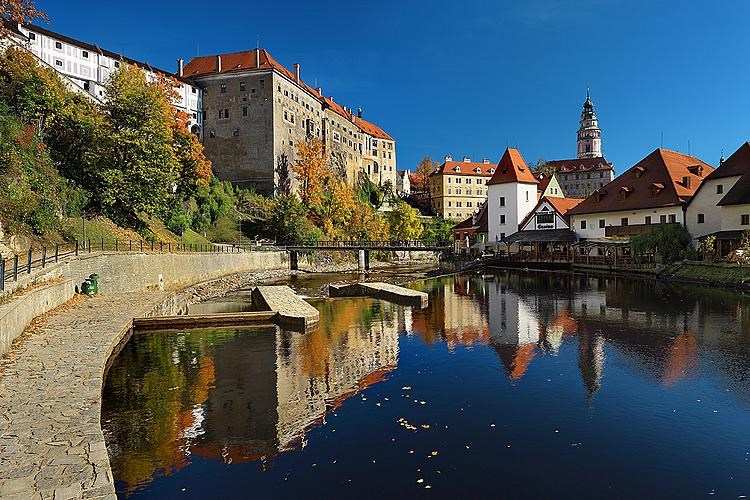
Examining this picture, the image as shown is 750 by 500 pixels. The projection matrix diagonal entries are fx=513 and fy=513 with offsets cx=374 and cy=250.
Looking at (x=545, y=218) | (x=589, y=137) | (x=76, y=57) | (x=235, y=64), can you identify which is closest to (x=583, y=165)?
(x=589, y=137)

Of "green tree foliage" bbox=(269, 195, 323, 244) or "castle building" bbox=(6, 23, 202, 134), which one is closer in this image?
"castle building" bbox=(6, 23, 202, 134)

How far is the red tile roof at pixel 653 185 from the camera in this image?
45500mm

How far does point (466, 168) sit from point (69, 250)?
92.4 metres

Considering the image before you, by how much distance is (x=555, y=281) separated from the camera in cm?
3934

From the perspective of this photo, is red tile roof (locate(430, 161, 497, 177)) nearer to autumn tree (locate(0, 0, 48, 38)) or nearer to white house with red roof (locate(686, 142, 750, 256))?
white house with red roof (locate(686, 142, 750, 256))

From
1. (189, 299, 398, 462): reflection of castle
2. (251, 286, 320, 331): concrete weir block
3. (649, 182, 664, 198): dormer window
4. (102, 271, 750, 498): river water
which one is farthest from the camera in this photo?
(649, 182, 664, 198): dormer window

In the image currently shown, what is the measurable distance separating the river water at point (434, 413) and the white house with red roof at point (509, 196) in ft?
142

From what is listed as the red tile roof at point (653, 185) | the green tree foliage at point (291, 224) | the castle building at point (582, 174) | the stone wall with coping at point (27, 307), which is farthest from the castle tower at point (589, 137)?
the stone wall with coping at point (27, 307)

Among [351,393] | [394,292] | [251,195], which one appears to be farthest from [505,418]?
[251,195]

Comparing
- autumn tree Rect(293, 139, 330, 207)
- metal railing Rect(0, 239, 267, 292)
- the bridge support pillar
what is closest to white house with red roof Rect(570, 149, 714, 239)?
the bridge support pillar

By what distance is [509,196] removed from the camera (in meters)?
62.2

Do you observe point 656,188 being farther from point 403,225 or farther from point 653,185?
point 403,225

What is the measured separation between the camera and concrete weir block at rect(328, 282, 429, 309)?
27.1 metres

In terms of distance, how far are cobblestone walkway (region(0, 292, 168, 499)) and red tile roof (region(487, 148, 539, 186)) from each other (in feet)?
178
